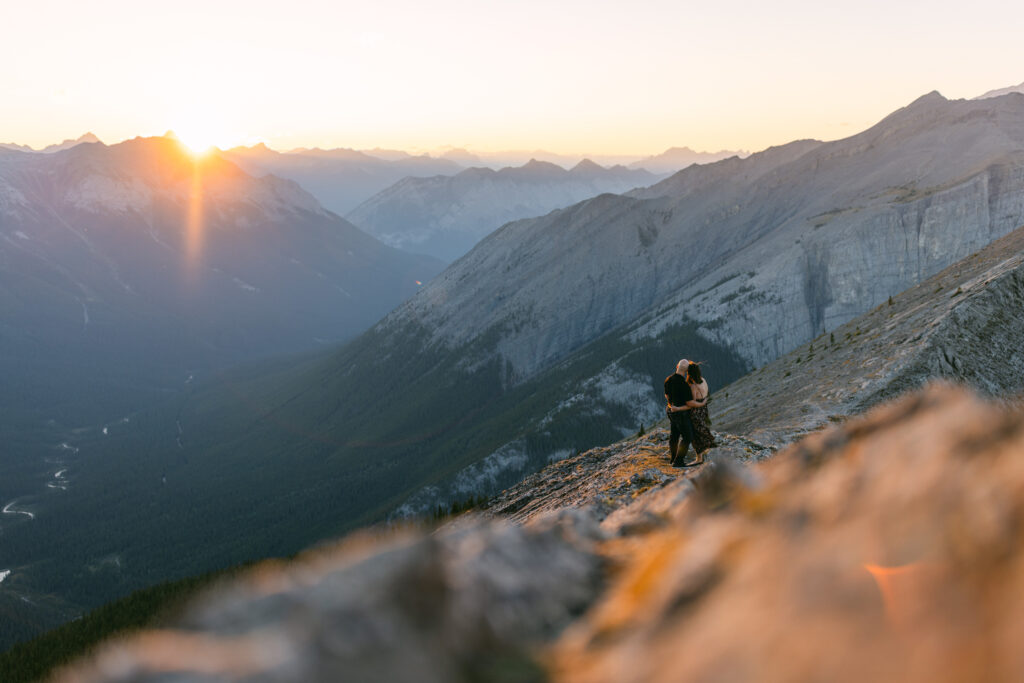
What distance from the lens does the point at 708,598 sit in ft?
21.2

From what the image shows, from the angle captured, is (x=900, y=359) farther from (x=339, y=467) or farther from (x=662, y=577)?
(x=339, y=467)

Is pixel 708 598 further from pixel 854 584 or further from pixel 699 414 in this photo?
pixel 699 414

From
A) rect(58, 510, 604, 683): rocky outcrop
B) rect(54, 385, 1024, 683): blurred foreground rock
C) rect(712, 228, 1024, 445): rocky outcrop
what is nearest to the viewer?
rect(54, 385, 1024, 683): blurred foreground rock

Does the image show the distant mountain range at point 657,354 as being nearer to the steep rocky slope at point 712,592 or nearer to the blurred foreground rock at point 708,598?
the steep rocky slope at point 712,592

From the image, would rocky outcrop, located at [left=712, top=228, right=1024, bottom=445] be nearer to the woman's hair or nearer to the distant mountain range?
the woman's hair

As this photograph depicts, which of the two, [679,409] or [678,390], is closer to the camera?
[678,390]

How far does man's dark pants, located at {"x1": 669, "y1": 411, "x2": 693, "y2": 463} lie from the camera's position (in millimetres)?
22342

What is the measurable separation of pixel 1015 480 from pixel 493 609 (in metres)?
6.09

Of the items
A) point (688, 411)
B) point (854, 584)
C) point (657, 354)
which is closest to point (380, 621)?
point (854, 584)

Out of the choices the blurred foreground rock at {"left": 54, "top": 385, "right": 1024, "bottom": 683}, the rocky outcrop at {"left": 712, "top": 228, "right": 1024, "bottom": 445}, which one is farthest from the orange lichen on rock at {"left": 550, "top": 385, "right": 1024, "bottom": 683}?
the rocky outcrop at {"left": 712, "top": 228, "right": 1024, "bottom": 445}

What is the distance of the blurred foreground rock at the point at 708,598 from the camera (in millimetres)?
5160

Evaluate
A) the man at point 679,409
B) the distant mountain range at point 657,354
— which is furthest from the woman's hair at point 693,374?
the distant mountain range at point 657,354

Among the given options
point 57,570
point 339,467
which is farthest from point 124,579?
point 339,467

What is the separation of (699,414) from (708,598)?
1670 cm
